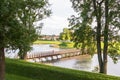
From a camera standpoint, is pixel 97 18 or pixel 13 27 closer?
pixel 13 27

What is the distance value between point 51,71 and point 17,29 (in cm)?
948

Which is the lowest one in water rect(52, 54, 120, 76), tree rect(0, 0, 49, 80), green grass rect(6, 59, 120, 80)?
water rect(52, 54, 120, 76)

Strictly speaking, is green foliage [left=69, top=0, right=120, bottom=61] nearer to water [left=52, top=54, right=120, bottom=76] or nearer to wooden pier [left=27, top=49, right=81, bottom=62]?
water [left=52, top=54, right=120, bottom=76]

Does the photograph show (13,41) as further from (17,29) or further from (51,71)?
(51,71)

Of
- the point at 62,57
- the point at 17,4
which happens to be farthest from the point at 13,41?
the point at 62,57

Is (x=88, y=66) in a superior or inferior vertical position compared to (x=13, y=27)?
inferior

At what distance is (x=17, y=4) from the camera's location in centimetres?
1520

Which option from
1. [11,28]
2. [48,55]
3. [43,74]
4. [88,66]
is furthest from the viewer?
[48,55]

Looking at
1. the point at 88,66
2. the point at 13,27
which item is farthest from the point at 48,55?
the point at 13,27

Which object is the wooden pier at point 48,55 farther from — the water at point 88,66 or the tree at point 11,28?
the tree at point 11,28

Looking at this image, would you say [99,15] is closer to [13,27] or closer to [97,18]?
[97,18]

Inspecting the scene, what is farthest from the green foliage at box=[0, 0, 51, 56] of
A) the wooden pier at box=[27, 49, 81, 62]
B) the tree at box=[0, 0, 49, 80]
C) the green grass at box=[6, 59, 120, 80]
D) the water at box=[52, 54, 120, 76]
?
the wooden pier at box=[27, 49, 81, 62]

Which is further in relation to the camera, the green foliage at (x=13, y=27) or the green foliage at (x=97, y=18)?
the green foliage at (x=97, y=18)

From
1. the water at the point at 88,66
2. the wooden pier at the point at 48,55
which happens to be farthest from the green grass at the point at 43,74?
the wooden pier at the point at 48,55
